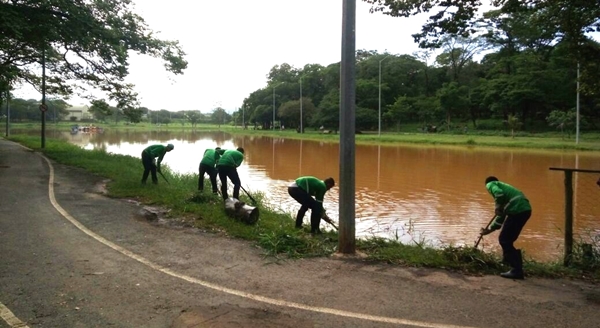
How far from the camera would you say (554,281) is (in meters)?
5.77

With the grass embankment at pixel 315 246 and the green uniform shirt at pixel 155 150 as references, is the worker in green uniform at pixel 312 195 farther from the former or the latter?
the green uniform shirt at pixel 155 150

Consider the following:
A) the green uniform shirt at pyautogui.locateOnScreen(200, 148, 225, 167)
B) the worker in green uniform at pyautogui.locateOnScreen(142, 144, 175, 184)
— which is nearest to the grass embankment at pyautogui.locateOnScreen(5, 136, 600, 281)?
the green uniform shirt at pyautogui.locateOnScreen(200, 148, 225, 167)

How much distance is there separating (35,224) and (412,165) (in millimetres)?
18315

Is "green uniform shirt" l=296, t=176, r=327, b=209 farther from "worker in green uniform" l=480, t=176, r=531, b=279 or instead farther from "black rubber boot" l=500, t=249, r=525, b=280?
"black rubber boot" l=500, t=249, r=525, b=280

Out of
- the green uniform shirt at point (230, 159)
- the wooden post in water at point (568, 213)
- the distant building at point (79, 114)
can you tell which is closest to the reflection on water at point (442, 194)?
the wooden post in water at point (568, 213)

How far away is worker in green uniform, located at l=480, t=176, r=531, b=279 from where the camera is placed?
5.82 meters

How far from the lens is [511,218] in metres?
6.00

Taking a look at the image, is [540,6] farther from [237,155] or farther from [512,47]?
[512,47]

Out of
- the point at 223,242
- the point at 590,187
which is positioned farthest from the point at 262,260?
the point at 590,187

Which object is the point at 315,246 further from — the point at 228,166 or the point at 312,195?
the point at 228,166

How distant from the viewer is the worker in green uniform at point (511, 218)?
19.1 ft

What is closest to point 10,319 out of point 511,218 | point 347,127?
point 347,127

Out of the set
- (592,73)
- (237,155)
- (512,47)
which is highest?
(512,47)

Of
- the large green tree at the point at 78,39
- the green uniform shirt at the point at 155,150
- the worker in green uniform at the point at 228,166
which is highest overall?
the large green tree at the point at 78,39
